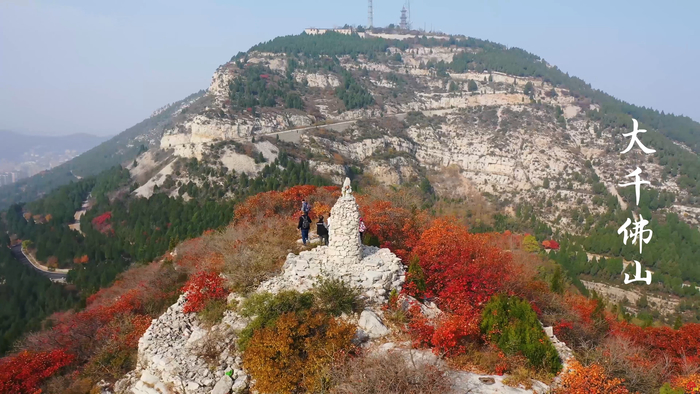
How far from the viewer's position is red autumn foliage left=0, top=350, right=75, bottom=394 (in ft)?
59.6

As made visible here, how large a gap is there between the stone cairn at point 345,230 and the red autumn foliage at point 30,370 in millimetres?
14704

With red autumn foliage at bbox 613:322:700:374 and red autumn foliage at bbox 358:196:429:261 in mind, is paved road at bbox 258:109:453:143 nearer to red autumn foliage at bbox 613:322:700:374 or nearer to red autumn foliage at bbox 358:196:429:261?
red autumn foliage at bbox 358:196:429:261

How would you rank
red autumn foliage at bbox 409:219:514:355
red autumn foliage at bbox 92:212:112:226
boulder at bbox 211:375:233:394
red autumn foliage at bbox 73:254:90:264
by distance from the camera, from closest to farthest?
boulder at bbox 211:375:233:394 < red autumn foliage at bbox 409:219:514:355 < red autumn foliage at bbox 73:254:90:264 < red autumn foliage at bbox 92:212:112:226

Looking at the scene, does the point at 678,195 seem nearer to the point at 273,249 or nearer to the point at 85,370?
the point at 273,249

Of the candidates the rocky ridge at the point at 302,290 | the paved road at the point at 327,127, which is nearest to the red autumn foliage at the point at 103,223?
the paved road at the point at 327,127

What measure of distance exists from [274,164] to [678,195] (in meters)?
83.3

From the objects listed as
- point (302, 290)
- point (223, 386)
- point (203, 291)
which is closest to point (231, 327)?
point (223, 386)

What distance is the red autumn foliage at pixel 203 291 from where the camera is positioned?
1791 centimetres

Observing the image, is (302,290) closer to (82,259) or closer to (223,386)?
(223,386)

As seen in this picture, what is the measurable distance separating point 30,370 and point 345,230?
55.1 ft

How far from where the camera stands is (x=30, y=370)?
18.8m

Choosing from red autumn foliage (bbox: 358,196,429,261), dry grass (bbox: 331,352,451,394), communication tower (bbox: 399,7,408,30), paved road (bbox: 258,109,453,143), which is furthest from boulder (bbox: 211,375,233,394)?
communication tower (bbox: 399,7,408,30)

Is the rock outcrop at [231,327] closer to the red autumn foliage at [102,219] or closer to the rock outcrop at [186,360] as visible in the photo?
the rock outcrop at [186,360]

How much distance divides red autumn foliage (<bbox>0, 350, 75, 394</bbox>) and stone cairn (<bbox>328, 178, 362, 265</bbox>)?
48.2ft
